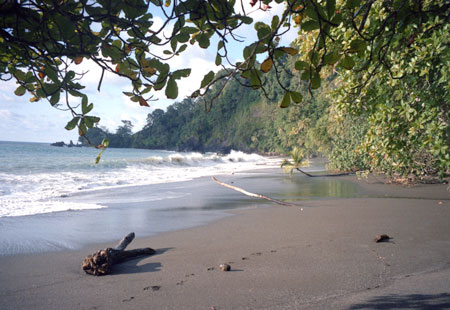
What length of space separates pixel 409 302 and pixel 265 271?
1.29 m

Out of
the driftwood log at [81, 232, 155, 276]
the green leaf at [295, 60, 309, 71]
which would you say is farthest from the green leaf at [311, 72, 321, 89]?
the driftwood log at [81, 232, 155, 276]

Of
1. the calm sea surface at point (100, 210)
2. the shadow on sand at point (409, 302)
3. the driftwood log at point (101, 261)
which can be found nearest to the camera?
the shadow on sand at point (409, 302)

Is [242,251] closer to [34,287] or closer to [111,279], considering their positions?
[111,279]

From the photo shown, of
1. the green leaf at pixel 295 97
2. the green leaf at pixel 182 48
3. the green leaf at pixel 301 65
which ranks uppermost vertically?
the green leaf at pixel 182 48

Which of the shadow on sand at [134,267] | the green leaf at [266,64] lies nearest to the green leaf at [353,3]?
the green leaf at [266,64]

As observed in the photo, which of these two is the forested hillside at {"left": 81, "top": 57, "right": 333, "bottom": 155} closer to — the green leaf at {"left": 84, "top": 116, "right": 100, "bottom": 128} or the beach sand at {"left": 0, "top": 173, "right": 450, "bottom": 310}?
the beach sand at {"left": 0, "top": 173, "right": 450, "bottom": 310}

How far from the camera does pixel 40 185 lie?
501 inches

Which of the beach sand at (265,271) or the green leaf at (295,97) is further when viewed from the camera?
the beach sand at (265,271)

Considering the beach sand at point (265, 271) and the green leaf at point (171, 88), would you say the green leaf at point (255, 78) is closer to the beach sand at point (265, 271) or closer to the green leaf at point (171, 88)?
the green leaf at point (171, 88)

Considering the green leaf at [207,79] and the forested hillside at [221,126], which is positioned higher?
the forested hillside at [221,126]

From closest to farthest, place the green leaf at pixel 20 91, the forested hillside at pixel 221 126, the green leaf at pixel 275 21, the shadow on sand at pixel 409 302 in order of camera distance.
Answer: the green leaf at pixel 275 21 → the green leaf at pixel 20 91 → the shadow on sand at pixel 409 302 → the forested hillside at pixel 221 126

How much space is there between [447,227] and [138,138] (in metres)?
105

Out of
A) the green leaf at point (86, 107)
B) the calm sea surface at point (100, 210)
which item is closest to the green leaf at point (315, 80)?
the green leaf at point (86, 107)

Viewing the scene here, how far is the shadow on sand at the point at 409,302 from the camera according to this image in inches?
98.1
